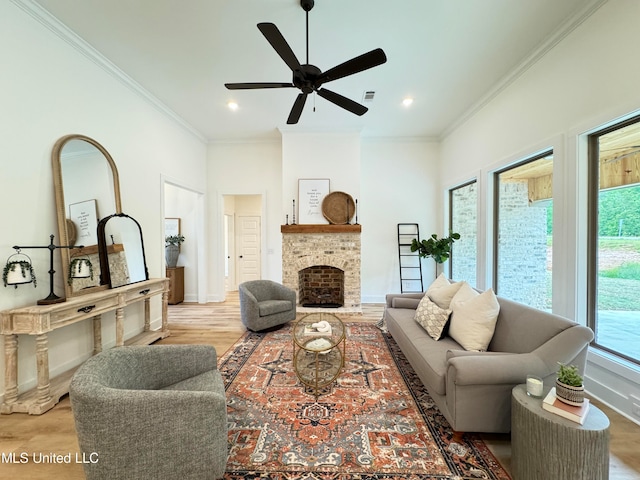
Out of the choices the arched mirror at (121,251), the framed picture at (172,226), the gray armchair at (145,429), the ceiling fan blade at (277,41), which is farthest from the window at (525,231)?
the framed picture at (172,226)

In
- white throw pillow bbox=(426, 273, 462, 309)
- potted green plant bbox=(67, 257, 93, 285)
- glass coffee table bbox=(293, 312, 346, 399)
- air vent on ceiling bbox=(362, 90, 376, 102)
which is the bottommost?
glass coffee table bbox=(293, 312, 346, 399)

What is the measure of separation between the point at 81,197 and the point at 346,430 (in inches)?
128

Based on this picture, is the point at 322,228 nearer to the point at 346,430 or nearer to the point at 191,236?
the point at 191,236

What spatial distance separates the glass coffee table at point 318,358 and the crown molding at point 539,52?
3393 millimetres

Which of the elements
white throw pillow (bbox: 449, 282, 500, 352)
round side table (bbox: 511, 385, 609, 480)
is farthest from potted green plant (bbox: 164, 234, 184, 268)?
round side table (bbox: 511, 385, 609, 480)

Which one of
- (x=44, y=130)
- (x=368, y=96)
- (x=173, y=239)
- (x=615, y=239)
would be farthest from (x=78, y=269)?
(x=615, y=239)

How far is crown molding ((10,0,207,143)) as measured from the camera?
88.4 inches

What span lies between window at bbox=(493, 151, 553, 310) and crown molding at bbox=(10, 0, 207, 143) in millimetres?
4909

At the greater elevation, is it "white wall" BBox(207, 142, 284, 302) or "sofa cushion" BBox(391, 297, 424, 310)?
"white wall" BBox(207, 142, 284, 302)

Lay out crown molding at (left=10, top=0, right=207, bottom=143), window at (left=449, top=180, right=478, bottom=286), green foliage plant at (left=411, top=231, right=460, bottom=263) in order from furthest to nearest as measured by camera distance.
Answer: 1. green foliage plant at (left=411, top=231, right=460, bottom=263)
2. window at (left=449, top=180, right=478, bottom=286)
3. crown molding at (left=10, top=0, right=207, bottom=143)

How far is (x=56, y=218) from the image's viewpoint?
2.48m

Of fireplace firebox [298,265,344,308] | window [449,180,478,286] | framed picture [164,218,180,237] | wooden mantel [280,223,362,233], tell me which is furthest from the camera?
framed picture [164,218,180,237]

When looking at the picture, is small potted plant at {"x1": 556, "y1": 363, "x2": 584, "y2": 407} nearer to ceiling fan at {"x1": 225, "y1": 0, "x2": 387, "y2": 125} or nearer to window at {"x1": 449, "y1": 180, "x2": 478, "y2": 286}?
ceiling fan at {"x1": 225, "y1": 0, "x2": 387, "y2": 125}

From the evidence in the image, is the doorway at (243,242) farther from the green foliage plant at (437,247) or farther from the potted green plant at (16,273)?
Result: the potted green plant at (16,273)
